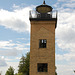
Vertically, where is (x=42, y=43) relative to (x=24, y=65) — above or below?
above

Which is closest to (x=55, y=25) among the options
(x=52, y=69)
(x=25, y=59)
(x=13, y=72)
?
(x=52, y=69)

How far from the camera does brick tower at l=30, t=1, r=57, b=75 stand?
2810 cm

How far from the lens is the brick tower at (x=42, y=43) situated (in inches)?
1106

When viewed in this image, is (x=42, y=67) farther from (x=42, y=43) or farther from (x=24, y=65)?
(x=24, y=65)

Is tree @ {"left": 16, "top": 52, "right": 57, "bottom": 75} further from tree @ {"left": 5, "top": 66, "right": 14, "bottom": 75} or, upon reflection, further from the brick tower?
the brick tower

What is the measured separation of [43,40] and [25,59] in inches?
1193

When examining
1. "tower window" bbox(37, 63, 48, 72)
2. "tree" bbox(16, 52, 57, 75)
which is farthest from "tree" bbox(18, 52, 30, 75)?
"tower window" bbox(37, 63, 48, 72)

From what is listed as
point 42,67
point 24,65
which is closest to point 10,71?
point 24,65

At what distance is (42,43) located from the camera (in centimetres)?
2881

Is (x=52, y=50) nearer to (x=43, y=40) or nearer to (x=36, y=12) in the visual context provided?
(x=43, y=40)

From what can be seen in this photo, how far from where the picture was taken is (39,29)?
95.9 feet

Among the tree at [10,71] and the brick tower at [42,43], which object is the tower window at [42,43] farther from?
the tree at [10,71]

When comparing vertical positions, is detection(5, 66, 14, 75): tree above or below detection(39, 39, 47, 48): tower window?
below

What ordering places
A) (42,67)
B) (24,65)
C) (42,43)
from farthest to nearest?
1. (24,65)
2. (42,43)
3. (42,67)
